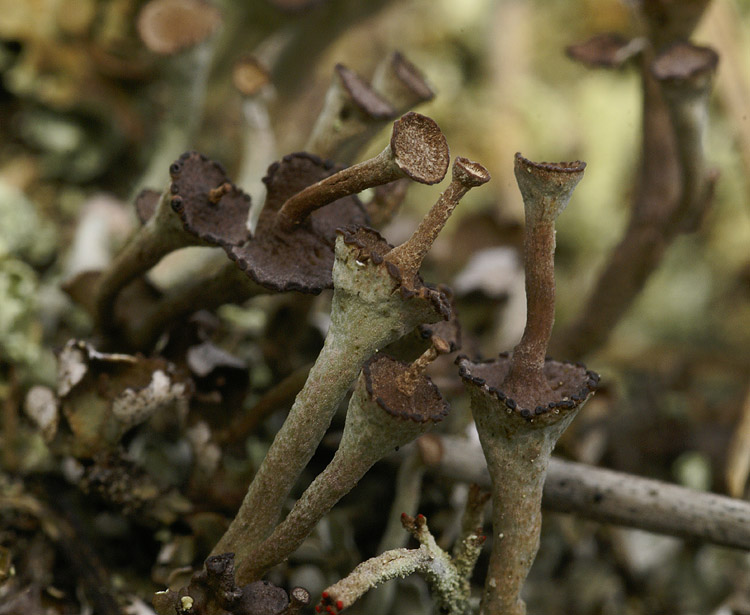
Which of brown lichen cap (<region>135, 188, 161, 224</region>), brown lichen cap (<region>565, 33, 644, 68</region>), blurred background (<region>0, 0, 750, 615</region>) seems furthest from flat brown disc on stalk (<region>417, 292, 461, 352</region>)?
brown lichen cap (<region>565, 33, 644, 68</region>)

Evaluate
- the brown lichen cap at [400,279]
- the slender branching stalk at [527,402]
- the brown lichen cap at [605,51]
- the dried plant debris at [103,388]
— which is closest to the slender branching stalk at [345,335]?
the brown lichen cap at [400,279]

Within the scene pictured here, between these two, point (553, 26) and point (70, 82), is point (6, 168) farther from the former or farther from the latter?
point (553, 26)

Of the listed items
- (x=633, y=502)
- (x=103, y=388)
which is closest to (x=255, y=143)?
(x=103, y=388)

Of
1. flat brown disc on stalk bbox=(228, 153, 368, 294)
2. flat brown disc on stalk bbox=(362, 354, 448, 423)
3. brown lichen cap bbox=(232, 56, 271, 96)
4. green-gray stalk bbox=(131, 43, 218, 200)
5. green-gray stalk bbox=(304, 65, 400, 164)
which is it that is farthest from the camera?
green-gray stalk bbox=(131, 43, 218, 200)

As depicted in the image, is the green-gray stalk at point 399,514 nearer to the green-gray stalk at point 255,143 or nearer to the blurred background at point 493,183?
the blurred background at point 493,183

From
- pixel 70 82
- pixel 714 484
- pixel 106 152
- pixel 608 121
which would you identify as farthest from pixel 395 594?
pixel 608 121

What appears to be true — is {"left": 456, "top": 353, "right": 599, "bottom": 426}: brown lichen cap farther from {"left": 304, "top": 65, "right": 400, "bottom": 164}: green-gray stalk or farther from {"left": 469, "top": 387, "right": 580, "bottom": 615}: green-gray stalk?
{"left": 304, "top": 65, "right": 400, "bottom": 164}: green-gray stalk
